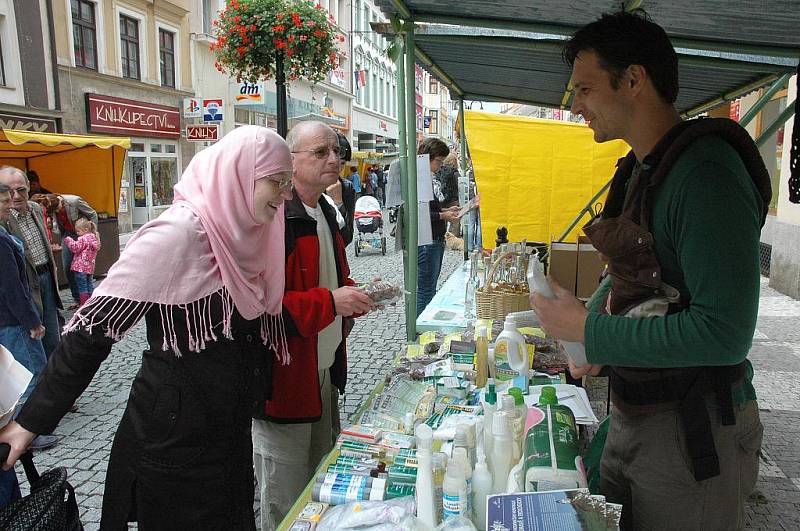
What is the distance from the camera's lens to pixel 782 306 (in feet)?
24.0

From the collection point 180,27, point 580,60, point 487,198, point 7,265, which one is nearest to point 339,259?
point 580,60

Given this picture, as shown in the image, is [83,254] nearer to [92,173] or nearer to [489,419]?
[92,173]

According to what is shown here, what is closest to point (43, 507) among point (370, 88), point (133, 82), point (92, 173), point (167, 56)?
point (92, 173)

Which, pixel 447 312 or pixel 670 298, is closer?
pixel 670 298

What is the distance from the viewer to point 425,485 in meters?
1.58

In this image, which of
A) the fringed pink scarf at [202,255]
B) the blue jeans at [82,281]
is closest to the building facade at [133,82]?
the blue jeans at [82,281]

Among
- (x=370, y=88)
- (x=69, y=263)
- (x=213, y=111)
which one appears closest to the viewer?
(x=69, y=263)

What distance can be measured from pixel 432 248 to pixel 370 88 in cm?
3289

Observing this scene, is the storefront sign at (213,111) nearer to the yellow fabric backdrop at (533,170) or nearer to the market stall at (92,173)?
the market stall at (92,173)

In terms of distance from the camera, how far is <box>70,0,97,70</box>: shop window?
14.1m

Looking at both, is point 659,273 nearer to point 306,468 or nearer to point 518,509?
point 518,509

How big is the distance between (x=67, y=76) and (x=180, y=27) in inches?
195

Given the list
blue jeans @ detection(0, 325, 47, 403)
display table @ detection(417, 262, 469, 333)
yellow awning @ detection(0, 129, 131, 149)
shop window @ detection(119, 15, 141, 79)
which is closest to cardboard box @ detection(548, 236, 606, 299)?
display table @ detection(417, 262, 469, 333)

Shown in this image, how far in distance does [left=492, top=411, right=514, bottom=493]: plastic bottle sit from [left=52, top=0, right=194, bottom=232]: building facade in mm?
15200
